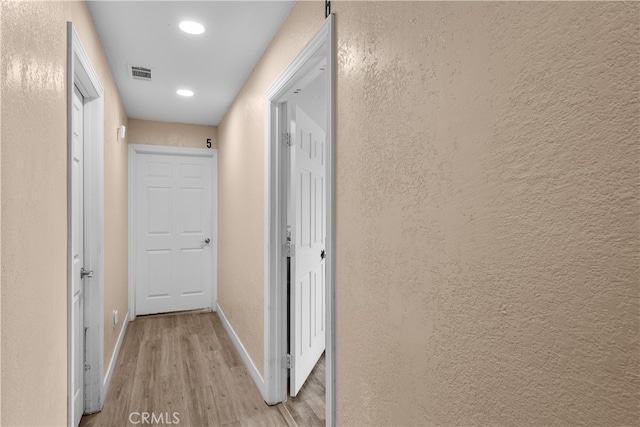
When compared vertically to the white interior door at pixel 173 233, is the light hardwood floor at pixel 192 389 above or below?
below

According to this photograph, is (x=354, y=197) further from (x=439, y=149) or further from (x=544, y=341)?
(x=544, y=341)

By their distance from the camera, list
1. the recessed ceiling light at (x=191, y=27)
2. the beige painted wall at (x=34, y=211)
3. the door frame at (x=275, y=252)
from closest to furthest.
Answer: the beige painted wall at (x=34, y=211)
the recessed ceiling light at (x=191, y=27)
the door frame at (x=275, y=252)

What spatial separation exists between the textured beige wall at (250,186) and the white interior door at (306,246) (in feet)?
0.86

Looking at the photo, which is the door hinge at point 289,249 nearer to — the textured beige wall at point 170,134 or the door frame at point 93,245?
the door frame at point 93,245

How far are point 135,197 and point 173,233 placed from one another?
0.60m

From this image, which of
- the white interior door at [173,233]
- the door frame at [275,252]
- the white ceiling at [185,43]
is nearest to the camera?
the white ceiling at [185,43]

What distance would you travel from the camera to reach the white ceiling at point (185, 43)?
2018 mm

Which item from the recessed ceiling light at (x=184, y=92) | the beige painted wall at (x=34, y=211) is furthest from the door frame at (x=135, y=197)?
the beige painted wall at (x=34, y=211)

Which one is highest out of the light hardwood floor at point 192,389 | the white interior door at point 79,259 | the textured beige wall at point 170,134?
the textured beige wall at point 170,134

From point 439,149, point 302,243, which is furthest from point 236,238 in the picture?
point 439,149

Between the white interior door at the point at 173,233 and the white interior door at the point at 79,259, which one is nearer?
the white interior door at the point at 79,259

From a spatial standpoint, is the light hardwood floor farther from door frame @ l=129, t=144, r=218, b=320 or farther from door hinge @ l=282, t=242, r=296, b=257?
door hinge @ l=282, t=242, r=296, b=257

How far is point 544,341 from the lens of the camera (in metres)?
0.70

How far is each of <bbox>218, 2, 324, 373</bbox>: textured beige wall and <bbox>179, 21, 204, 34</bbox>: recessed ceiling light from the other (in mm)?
439
